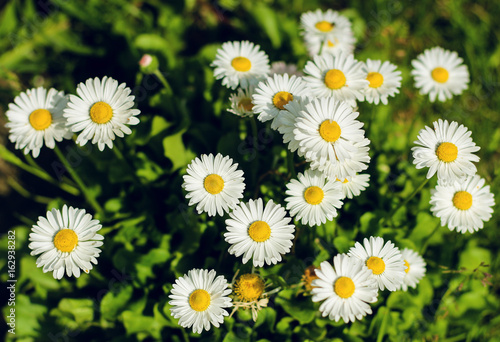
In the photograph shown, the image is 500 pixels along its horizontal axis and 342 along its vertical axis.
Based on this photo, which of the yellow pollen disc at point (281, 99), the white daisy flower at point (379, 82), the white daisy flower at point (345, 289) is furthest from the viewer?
the white daisy flower at point (379, 82)

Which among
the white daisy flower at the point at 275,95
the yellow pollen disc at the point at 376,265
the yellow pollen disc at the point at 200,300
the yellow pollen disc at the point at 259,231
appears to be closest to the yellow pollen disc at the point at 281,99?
the white daisy flower at the point at 275,95

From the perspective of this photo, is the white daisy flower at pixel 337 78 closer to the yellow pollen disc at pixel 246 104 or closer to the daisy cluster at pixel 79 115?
the yellow pollen disc at pixel 246 104

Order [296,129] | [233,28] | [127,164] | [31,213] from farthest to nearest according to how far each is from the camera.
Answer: [233,28]
[31,213]
[127,164]
[296,129]

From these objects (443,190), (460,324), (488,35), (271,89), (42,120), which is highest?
(488,35)

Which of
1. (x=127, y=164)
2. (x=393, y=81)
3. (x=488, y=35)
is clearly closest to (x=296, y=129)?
(x=393, y=81)

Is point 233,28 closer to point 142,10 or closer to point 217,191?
point 142,10

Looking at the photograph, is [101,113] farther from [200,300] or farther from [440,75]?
[440,75]

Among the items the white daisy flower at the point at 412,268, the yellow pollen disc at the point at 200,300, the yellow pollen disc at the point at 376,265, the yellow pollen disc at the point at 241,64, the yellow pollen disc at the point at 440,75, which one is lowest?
the yellow pollen disc at the point at 200,300
